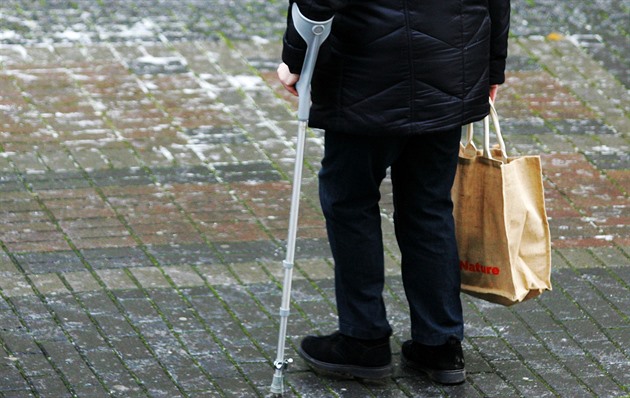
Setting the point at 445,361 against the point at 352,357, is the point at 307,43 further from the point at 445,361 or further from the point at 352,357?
the point at 445,361

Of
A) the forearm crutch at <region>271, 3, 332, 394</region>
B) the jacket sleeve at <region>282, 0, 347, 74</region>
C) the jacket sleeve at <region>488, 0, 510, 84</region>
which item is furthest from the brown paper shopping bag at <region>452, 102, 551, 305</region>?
the jacket sleeve at <region>282, 0, 347, 74</region>

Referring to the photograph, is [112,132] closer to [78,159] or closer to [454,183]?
[78,159]

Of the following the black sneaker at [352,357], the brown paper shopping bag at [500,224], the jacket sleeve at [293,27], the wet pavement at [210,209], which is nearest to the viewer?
the jacket sleeve at [293,27]

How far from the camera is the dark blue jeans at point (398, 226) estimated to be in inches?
182

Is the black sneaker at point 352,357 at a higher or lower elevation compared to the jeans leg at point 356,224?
lower

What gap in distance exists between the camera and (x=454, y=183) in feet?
16.1

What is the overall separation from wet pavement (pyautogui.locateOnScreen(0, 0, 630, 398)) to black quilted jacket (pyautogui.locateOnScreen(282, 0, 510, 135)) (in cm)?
108

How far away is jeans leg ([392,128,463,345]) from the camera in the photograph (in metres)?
4.68

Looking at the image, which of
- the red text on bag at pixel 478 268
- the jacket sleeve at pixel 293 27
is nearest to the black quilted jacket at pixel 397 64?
the jacket sleeve at pixel 293 27

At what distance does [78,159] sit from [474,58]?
121 inches

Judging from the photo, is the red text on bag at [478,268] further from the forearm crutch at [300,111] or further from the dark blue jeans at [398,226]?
the forearm crutch at [300,111]

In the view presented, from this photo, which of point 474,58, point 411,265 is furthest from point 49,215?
point 474,58

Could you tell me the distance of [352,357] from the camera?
487 cm

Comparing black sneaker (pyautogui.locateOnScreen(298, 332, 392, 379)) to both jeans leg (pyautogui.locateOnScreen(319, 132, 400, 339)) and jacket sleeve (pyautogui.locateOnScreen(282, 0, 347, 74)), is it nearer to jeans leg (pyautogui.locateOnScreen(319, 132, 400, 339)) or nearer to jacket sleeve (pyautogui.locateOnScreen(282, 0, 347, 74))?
jeans leg (pyautogui.locateOnScreen(319, 132, 400, 339))
